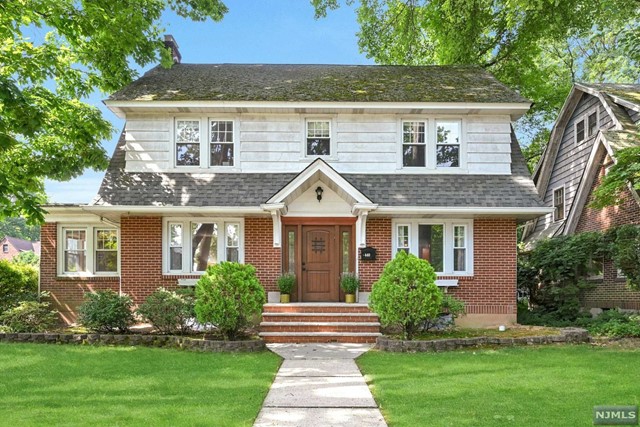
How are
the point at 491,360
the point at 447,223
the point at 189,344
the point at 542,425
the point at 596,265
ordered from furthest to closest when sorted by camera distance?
the point at 596,265
the point at 447,223
the point at 189,344
the point at 491,360
the point at 542,425

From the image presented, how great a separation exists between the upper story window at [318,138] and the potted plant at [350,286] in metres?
3.53

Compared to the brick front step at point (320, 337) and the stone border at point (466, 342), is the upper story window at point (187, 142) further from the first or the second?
the stone border at point (466, 342)

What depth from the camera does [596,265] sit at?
16.8m

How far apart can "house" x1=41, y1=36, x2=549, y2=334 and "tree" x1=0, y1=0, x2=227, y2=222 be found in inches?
75.2

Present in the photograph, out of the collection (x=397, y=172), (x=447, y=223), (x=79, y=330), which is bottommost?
(x=79, y=330)

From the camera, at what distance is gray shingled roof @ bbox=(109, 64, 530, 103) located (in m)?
14.8

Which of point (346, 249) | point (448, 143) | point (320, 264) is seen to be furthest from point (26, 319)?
point (448, 143)

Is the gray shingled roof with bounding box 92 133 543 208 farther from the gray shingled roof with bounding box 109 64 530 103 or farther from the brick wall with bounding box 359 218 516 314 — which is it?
the gray shingled roof with bounding box 109 64 530 103

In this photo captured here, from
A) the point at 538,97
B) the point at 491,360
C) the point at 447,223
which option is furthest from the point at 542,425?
the point at 538,97

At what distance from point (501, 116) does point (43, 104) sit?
510 inches

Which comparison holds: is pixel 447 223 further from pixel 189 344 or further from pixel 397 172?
pixel 189 344

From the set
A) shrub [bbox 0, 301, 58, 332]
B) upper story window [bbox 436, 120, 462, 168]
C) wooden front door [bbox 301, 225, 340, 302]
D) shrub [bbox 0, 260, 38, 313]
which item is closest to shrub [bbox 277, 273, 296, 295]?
wooden front door [bbox 301, 225, 340, 302]

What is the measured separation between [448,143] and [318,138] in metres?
3.65

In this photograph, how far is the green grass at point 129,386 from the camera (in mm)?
6059
